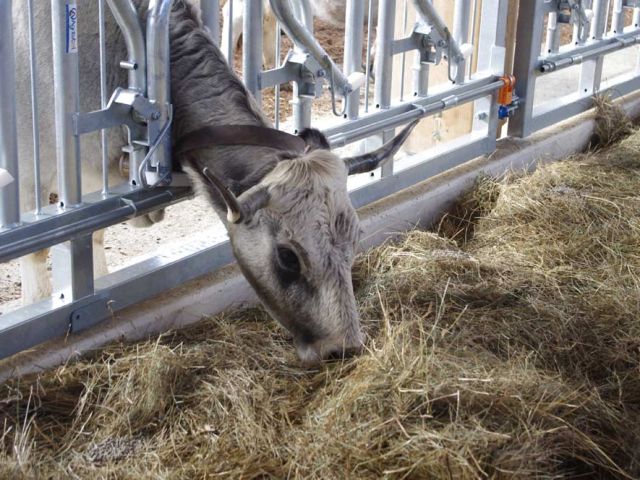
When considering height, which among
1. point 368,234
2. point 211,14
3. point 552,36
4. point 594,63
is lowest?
point 368,234

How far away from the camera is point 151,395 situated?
3246 mm

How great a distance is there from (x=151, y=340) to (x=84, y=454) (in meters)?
0.81

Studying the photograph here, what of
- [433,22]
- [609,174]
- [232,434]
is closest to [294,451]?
[232,434]

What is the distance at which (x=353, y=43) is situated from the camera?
476cm

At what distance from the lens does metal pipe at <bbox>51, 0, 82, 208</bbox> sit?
337 cm

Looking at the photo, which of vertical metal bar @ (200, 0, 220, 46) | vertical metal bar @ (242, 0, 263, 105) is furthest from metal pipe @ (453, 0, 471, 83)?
vertical metal bar @ (200, 0, 220, 46)

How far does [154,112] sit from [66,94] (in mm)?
300

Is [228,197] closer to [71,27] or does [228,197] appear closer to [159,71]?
[159,71]

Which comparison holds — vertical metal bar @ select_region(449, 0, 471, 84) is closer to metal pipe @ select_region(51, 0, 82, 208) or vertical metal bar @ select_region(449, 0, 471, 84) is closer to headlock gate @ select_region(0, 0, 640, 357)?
headlock gate @ select_region(0, 0, 640, 357)

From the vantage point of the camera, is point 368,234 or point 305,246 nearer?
point 305,246

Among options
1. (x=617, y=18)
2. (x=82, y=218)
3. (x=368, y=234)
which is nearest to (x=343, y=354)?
(x=82, y=218)

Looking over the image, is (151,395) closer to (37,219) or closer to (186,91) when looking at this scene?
(37,219)

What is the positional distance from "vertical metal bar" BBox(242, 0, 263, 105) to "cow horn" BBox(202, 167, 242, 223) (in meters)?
0.95

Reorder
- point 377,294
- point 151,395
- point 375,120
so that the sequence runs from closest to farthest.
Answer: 1. point 151,395
2. point 377,294
3. point 375,120
